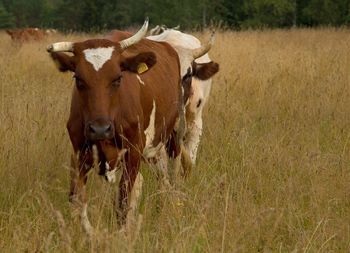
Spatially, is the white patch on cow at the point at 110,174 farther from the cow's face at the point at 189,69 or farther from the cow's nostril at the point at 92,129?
the cow's face at the point at 189,69

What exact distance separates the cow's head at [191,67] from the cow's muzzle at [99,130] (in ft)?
7.65

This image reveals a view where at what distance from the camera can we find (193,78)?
21.5 ft

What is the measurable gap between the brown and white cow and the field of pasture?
152 millimetres

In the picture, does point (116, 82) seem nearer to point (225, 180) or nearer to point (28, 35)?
point (225, 180)

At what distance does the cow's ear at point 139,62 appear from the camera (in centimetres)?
427

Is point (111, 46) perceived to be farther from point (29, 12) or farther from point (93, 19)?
point (29, 12)

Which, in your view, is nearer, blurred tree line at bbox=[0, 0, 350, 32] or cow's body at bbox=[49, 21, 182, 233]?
cow's body at bbox=[49, 21, 182, 233]

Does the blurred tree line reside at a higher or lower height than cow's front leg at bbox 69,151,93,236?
lower

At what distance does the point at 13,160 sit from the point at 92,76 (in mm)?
1456

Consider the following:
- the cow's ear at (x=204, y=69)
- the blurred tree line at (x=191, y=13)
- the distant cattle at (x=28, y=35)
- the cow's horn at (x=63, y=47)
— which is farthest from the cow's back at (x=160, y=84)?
the blurred tree line at (x=191, y=13)

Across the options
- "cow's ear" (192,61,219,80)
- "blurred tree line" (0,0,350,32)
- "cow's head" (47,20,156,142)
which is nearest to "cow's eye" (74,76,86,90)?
"cow's head" (47,20,156,142)

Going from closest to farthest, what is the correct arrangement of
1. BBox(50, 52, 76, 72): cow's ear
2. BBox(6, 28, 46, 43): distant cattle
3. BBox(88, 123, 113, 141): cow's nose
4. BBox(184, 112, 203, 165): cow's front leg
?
BBox(88, 123, 113, 141): cow's nose < BBox(50, 52, 76, 72): cow's ear < BBox(184, 112, 203, 165): cow's front leg < BBox(6, 28, 46, 43): distant cattle

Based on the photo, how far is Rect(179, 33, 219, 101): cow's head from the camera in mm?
6113

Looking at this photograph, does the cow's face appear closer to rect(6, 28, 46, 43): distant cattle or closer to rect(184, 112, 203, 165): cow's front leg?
rect(184, 112, 203, 165): cow's front leg
